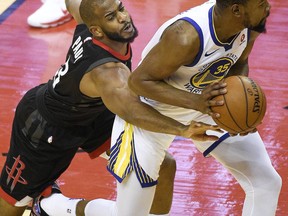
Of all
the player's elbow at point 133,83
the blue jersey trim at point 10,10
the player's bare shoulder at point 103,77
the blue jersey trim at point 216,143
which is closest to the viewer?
the player's elbow at point 133,83

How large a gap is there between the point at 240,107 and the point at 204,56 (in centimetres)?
32

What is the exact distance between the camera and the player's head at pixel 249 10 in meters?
3.26

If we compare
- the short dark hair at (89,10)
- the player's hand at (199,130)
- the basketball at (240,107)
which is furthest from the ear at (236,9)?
the short dark hair at (89,10)

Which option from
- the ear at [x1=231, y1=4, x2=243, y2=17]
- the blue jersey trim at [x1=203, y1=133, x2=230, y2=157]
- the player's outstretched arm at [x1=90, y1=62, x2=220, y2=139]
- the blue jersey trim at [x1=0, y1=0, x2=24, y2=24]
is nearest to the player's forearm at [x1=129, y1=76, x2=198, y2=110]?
the player's outstretched arm at [x1=90, y1=62, x2=220, y2=139]

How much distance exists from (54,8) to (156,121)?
404 centimetres

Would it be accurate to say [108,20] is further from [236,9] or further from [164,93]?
[236,9]

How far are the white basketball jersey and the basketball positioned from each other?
19 centimetres

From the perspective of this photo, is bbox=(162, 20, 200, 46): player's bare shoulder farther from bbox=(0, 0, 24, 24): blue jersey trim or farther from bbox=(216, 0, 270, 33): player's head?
bbox=(0, 0, 24, 24): blue jersey trim

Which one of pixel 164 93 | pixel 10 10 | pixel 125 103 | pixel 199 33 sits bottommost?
pixel 10 10

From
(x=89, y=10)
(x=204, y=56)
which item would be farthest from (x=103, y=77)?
(x=204, y=56)

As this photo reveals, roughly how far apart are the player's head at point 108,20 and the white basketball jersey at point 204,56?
313 mm

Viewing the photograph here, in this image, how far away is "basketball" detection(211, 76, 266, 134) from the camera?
327 cm

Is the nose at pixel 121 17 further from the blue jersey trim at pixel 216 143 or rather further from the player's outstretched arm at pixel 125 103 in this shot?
the blue jersey trim at pixel 216 143

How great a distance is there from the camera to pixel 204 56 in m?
3.43
